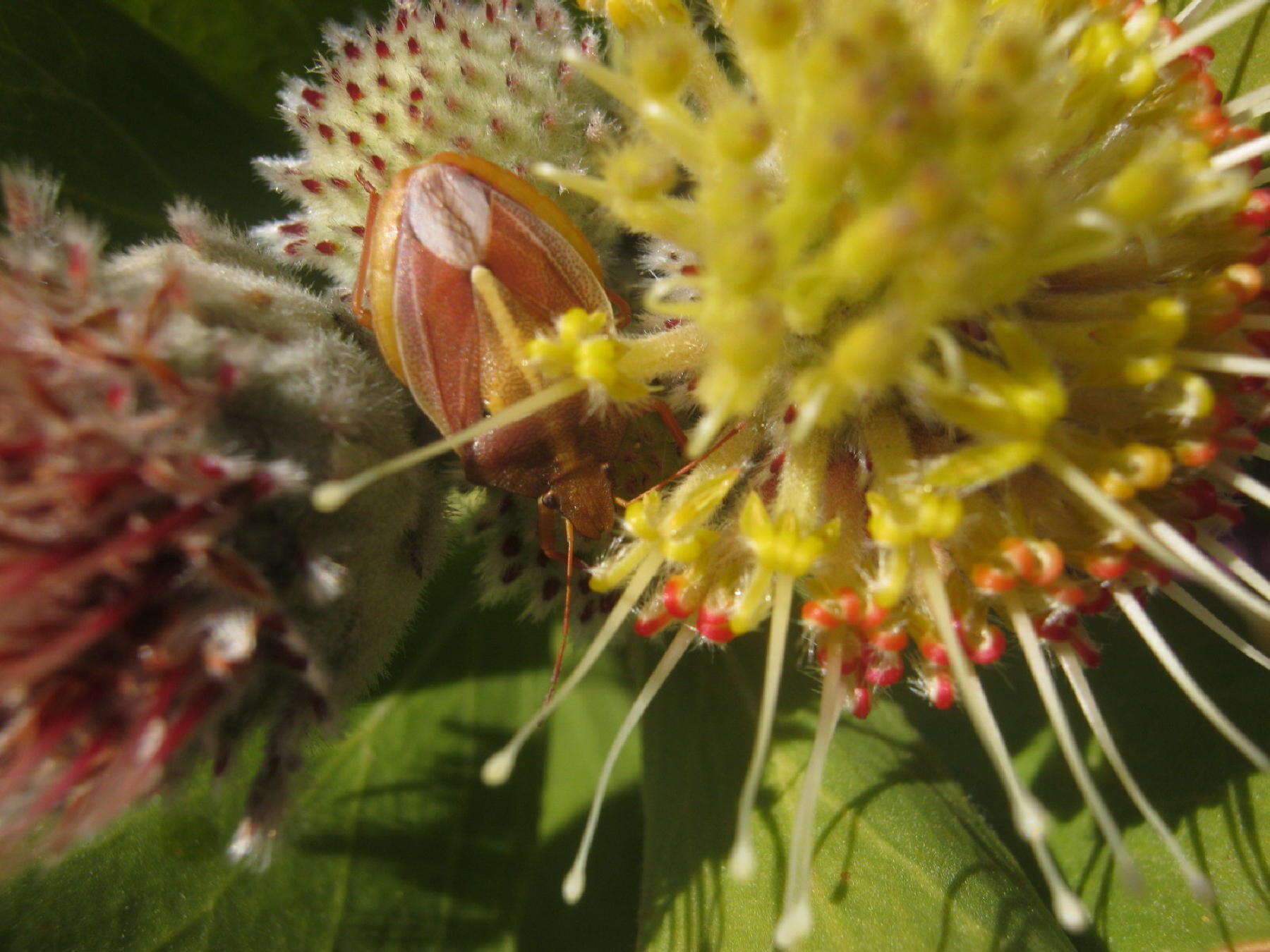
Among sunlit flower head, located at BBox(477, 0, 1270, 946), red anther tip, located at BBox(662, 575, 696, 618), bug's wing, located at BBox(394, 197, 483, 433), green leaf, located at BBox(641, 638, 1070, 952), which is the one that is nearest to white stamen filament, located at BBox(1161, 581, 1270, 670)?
sunlit flower head, located at BBox(477, 0, 1270, 946)

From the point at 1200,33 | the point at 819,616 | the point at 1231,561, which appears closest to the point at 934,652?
the point at 819,616

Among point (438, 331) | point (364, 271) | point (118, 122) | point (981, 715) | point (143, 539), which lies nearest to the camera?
point (143, 539)

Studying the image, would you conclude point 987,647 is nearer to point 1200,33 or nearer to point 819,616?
point 819,616

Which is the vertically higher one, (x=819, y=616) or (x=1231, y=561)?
(x=819, y=616)

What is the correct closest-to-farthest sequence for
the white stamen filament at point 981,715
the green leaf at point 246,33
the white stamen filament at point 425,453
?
the white stamen filament at point 425,453 < the white stamen filament at point 981,715 < the green leaf at point 246,33

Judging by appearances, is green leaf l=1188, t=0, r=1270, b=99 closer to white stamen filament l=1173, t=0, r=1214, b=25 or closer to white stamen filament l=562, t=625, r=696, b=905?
white stamen filament l=1173, t=0, r=1214, b=25

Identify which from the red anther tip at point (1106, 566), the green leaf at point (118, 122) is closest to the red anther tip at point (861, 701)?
the red anther tip at point (1106, 566)

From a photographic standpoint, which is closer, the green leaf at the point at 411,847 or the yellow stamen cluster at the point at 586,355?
the yellow stamen cluster at the point at 586,355

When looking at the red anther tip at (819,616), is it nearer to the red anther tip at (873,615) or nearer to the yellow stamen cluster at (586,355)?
the red anther tip at (873,615)
